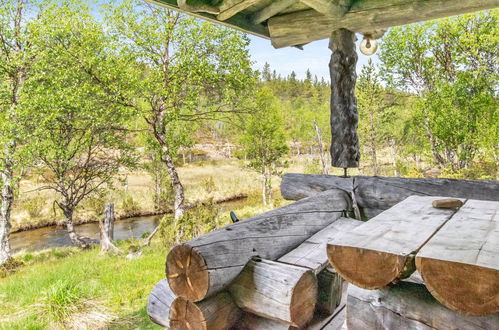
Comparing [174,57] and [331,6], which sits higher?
[174,57]

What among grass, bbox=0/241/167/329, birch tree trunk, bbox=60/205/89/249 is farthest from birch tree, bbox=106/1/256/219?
birch tree trunk, bbox=60/205/89/249

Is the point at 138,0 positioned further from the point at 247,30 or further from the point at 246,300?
the point at 246,300

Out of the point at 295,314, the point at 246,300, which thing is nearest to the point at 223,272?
the point at 246,300

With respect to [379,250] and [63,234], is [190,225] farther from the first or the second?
[63,234]

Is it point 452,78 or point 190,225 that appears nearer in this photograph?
point 190,225

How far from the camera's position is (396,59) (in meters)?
12.7

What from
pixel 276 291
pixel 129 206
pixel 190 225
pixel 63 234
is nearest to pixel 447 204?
pixel 276 291

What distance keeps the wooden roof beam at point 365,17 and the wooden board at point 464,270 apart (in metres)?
2.27

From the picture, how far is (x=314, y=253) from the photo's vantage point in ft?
6.74

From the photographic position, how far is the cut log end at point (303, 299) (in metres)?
1.62

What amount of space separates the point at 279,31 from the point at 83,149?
29.5 ft

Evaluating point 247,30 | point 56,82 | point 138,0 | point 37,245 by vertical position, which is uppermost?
point 138,0

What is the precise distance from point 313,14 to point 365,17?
1.60 ft

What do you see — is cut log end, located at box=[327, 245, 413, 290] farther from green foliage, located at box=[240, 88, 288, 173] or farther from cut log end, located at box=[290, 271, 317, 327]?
green foliage, located at box=[240, 88, 288, 173]
